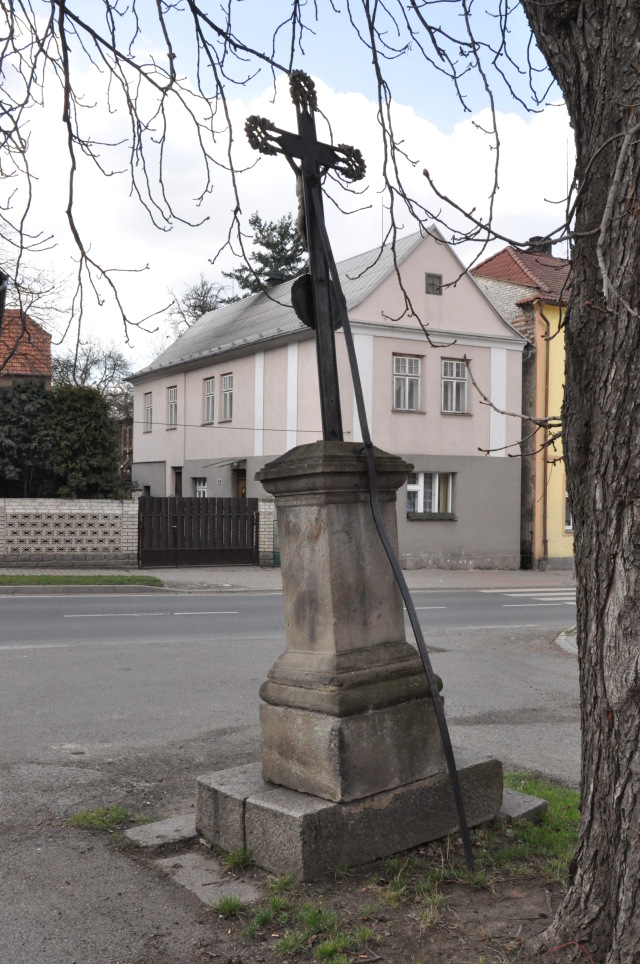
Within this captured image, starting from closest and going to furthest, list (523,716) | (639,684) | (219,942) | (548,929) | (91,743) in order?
(639,684)
(548,929)
(219,942)
(91,743)
(523,716)

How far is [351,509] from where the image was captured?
4062mm

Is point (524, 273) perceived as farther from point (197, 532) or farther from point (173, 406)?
point (197, 532)

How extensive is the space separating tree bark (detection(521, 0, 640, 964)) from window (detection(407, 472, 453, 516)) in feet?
73.8

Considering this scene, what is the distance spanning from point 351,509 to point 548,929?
182 centimetres

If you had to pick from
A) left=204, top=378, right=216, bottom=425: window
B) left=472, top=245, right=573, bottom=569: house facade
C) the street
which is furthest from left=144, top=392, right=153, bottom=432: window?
the street

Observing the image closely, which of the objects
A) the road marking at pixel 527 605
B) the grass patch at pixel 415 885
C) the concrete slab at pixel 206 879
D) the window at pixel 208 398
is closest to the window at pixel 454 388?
the window at pixel 208 398

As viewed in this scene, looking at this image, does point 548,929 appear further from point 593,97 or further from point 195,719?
point 195,719

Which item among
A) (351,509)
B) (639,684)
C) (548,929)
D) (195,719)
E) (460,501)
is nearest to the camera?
(639,684)

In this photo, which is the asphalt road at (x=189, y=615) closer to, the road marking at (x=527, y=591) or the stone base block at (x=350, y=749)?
the road marking at (x=527, y=591)

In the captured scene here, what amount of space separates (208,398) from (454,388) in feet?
28.4

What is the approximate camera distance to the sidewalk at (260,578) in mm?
19594

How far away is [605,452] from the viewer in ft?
9.52

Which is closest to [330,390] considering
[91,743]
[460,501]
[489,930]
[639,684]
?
[639,684]

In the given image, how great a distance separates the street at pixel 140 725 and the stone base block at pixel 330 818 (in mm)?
385
